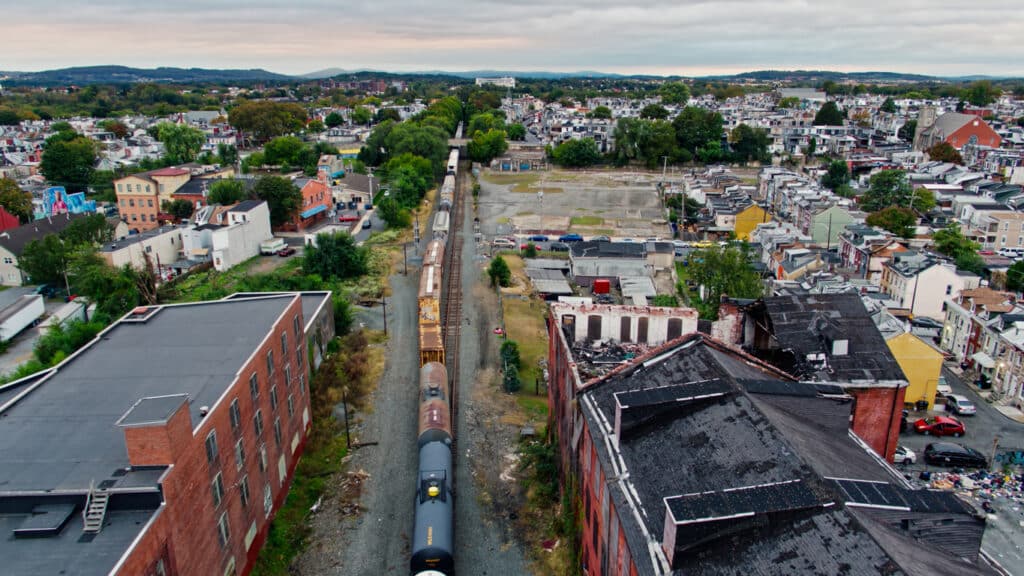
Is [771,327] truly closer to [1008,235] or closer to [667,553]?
[667,553]

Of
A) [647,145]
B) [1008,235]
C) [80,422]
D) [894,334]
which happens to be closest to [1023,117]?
[647,145]

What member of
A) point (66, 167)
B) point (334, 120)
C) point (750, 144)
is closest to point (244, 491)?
point (66, 167)

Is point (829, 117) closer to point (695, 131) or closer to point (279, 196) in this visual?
point (695, 131)

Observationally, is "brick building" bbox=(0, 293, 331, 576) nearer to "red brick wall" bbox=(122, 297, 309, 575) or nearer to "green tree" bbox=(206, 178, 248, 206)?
"red brick wall" bbox=(122, 297, 309, 575)

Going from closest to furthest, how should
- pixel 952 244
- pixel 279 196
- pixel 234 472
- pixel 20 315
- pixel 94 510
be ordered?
pixel 94 510 < pixel 234 472 < pixel 20 315 < pixel 952 244 < pixel 279 196

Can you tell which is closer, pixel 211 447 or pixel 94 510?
pixel 94 510

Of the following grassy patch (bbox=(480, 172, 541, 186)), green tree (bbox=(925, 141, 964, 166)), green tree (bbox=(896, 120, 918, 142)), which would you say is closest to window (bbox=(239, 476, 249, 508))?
grassy patch (bbox=(480, 172, 541, 186))

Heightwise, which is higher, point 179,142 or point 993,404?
point 179,142
